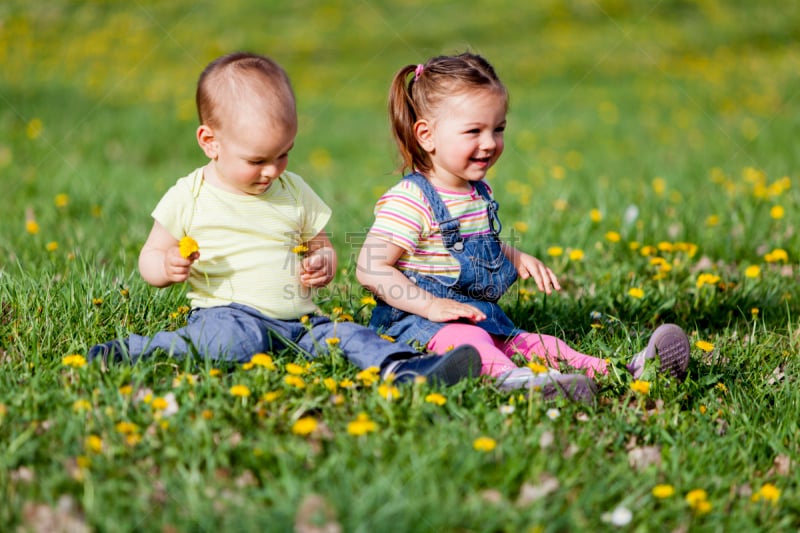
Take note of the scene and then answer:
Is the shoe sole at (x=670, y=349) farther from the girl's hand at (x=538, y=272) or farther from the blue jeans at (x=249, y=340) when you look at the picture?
the blue jeans at (x=249, y=340)

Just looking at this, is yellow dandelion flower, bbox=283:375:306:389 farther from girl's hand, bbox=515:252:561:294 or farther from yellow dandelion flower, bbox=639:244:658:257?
yellow dandelion flower, bbox=639:244:658:257

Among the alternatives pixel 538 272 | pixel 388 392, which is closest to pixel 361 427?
pixel 388 392

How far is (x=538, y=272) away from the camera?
3.27 meters

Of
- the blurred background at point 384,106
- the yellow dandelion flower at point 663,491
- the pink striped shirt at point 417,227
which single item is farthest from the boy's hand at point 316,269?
the yellow dandelion flower at point 663,491

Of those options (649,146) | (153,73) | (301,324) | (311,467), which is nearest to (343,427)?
(311,467)

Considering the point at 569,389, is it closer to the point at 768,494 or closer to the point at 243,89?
the point at 768,494

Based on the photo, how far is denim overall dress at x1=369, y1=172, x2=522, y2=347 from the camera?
10.3 feet

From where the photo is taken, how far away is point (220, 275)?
2.94 metres

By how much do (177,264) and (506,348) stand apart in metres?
1.26

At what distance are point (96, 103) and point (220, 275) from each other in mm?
6517

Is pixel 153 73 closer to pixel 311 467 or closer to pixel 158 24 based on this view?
pixel 158 24

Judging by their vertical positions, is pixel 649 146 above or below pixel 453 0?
below

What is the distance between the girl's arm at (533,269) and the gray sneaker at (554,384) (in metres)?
A: 0.57

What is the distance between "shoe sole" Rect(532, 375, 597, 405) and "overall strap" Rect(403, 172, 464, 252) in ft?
2.40
